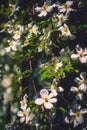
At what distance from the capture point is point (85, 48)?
1830 mm

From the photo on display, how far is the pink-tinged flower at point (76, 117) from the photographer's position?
5.51ft

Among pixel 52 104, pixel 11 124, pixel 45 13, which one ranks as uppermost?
pixel 45 13

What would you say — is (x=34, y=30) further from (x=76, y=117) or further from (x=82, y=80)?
(x=76, y=117)

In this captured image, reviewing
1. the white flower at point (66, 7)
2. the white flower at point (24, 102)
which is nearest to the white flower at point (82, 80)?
the white flower at point (24, 102)

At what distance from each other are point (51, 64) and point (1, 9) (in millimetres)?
826

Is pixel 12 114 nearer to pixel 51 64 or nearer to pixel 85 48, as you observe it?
pixel 51 64

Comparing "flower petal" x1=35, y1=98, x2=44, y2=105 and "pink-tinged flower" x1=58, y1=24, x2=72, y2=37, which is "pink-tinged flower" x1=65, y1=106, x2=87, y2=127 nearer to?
"flower petal" x1=35, y1=98, x2=44, y2=105

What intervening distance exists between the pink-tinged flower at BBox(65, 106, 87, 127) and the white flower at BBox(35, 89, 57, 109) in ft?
0.38

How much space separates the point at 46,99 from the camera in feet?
5.68

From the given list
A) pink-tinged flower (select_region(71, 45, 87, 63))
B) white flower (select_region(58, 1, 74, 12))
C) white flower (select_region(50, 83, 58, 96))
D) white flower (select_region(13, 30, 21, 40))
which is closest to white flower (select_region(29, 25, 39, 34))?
white flower (select_region(13, 30, 21, 40))

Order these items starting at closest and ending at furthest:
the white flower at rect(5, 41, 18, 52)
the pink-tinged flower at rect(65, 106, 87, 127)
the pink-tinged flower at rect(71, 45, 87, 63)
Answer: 1. the pink-tinged flower at rect(65, 106, 87, 127)
2. the pink-tinged flower at rect(71, 45, 87, 63)
3. the white flower at rect(5, 41, 18, 52)

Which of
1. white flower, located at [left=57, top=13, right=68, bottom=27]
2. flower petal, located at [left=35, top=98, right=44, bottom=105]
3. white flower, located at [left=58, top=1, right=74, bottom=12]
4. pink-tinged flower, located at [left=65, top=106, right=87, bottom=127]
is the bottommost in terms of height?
pink-tinged flower, located at [left=65, top=106, right=87, bottom=127]

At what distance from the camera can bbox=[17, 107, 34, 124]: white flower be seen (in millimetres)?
1786

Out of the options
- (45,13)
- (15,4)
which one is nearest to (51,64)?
(45,13)
